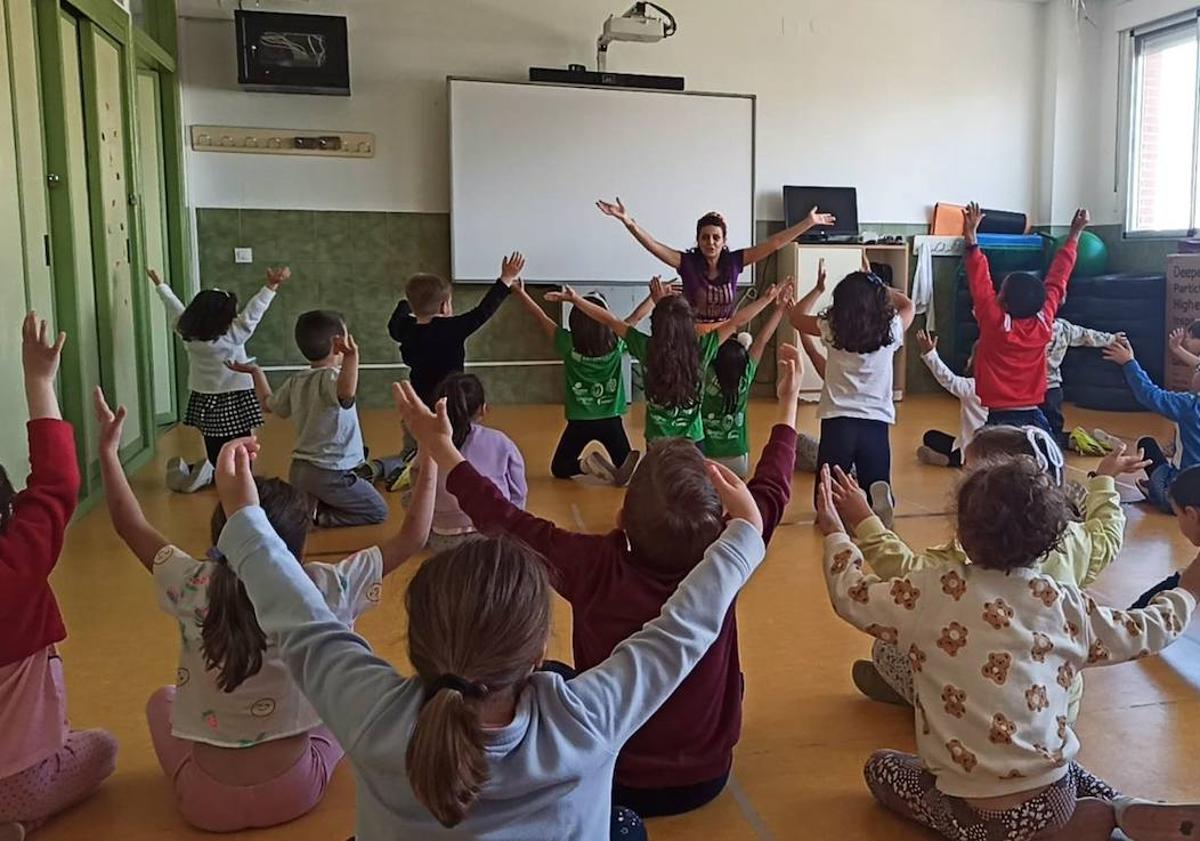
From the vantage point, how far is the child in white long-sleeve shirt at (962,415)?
14.3 feet

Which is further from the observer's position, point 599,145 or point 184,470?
point 599,145

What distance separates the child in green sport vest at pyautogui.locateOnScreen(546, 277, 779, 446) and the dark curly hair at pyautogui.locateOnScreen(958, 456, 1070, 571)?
242cm

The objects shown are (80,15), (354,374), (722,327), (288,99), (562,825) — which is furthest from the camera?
(288,99)

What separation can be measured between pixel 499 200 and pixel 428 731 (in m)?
6.95

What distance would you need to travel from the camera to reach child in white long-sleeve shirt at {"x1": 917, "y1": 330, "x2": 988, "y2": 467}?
171 inches

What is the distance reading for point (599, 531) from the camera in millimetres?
4125

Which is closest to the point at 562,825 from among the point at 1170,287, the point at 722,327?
the point at 722,327

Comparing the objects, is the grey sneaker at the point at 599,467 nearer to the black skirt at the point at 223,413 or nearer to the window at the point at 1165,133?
the black skirt at the point at 223,413

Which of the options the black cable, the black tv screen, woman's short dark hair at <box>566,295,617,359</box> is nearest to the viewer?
woman's short dark hair at <box>566,295,617,359</box>

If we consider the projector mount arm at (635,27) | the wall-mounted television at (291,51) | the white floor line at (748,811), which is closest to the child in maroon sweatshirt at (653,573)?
the white floor line at (748,811)

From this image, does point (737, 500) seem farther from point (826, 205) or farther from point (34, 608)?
point (826, 205)

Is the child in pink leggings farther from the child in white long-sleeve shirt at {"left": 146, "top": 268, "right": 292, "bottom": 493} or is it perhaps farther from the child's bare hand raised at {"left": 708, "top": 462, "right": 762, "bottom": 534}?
the child in white long-sleeve shirt at {"left": 146, "top": 268, "right": 292, "bottom": 493}

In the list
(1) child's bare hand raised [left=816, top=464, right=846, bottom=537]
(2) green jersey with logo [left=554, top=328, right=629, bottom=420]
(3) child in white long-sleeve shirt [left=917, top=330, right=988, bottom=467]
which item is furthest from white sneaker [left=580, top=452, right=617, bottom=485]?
(1) child's bare hand raised [left=816, top=464, right=846, bottom=537]

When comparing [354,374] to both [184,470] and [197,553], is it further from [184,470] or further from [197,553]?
[184,470]
